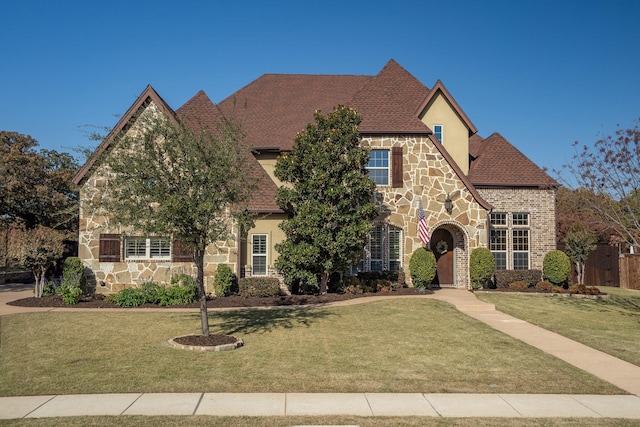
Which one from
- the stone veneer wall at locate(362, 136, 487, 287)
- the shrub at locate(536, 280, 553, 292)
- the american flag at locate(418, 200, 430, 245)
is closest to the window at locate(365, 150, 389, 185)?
the stone veneer wall at locate(362, 136, 487, 287)

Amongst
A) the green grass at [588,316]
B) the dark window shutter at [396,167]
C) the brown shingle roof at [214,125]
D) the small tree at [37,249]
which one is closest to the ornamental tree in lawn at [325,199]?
the brown shingle roof at [214,125]

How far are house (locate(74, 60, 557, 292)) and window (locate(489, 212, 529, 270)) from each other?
0.15ft

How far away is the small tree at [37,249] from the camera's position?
17.7m

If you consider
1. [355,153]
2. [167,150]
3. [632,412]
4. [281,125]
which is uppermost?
[281,125]

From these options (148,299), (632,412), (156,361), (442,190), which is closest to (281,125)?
(442,190)

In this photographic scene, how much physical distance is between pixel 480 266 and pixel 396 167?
17.3ft

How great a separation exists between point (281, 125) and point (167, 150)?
13.0 m

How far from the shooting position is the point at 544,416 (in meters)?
6.99

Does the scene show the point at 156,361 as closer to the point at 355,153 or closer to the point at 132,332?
the point at 132,332

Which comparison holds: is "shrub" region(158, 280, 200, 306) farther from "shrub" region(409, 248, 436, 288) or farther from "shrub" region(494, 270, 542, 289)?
"shrub" region(494, 270, 542, 289)

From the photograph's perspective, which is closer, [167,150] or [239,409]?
[239,409]

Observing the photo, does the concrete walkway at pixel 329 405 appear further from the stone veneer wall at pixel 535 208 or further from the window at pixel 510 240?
the stone veneer wall at pixel 535 208

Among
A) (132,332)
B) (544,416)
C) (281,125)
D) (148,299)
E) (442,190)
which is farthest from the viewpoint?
(281,125)

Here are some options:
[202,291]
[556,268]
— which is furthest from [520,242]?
[202,291]
